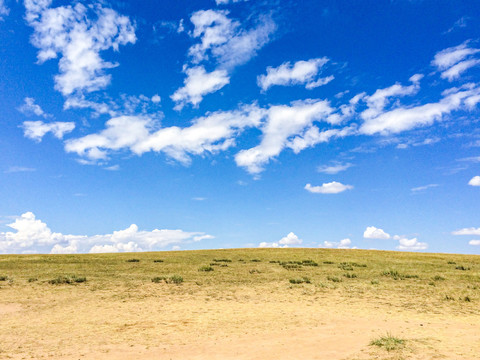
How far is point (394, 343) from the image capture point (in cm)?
967

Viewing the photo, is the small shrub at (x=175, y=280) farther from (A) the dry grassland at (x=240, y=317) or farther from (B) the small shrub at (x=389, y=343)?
(B) the small shrub at (x=389, y=343)

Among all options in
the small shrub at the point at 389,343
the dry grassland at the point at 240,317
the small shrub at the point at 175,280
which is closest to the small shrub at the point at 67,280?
the dry grassland at the point at 240,317

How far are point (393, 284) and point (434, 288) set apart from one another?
2354mm

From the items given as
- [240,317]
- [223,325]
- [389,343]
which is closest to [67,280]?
[240,317]

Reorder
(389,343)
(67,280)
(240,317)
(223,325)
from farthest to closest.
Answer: (67,280) < (240,317) < (223,325) < (389,343)

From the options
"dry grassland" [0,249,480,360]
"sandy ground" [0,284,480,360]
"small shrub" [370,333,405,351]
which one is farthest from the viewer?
"dry grassland" [0,249,480,360]

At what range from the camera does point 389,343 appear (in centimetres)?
963

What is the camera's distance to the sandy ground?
9.73m

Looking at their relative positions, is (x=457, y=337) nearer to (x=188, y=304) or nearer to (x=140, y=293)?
(x=188, y=304)

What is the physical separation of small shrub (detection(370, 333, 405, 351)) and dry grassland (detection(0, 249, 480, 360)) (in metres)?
0.04

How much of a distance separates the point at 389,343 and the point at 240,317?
624 cm

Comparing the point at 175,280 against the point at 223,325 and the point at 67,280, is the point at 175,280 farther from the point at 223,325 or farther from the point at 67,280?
the point at 223,325

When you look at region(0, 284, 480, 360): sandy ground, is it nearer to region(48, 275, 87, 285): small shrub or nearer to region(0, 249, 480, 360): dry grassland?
region(0, 249, 480, 360): dry grassland

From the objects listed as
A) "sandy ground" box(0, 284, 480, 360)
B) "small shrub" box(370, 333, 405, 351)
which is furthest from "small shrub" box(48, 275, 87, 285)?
"small shrub" box(370, 333, 405, 351)
